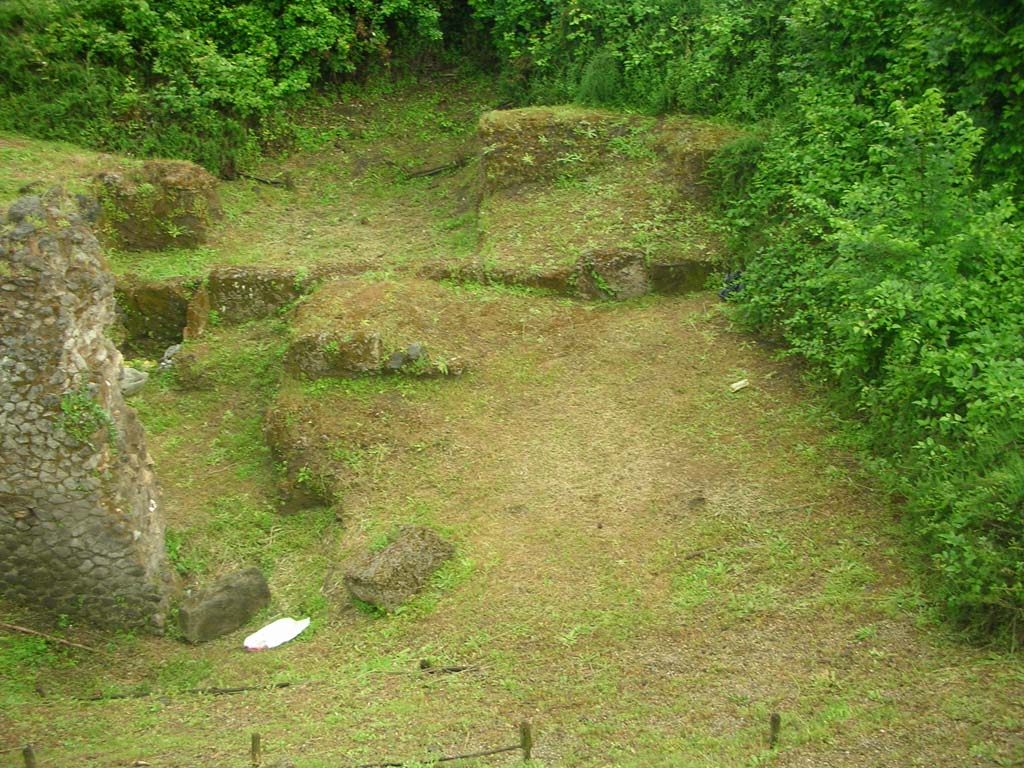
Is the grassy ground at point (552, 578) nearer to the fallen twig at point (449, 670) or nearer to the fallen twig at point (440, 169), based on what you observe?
the fallen twig at point (449, 670)

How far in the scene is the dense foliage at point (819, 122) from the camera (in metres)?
6.14

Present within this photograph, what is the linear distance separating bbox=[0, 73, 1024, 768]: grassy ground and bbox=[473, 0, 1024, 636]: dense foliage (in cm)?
42

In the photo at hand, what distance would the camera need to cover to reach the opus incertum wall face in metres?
6.30

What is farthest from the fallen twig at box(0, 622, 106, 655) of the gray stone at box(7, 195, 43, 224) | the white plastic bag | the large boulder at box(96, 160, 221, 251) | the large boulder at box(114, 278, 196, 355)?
the large boulder at box(96, 160, 221, 251)

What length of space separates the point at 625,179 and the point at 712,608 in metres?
5.65

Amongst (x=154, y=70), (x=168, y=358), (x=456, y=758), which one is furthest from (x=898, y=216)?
(x=154, y=70)

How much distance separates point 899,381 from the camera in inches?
259

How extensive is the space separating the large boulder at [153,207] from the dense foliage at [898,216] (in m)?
4.67

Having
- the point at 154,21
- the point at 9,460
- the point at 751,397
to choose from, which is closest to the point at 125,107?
the point at 154,21

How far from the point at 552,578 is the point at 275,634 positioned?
1.83 metres

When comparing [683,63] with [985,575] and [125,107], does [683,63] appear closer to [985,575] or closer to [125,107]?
[125,107]

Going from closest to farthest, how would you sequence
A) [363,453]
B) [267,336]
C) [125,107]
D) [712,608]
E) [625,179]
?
[712,608] < [363,453] < [267,336] < [625,179] < [125,107]

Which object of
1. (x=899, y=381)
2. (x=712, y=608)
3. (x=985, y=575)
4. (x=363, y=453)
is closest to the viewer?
(x=985, y=575)

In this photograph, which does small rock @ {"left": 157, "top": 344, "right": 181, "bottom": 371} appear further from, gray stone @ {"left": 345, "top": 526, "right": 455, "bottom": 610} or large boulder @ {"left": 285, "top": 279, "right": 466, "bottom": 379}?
gray stone @ {"left": 345, "top": 526, "right": 455, "bottom": 610}
